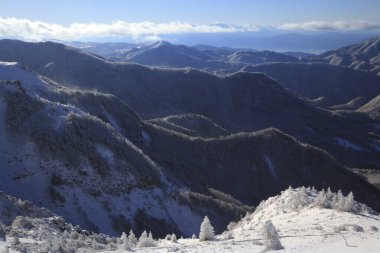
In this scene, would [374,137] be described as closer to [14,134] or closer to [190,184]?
[190,184]

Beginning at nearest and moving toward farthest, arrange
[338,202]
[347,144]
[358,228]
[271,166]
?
1. [358,228]
2. [338,202]
3. [271,166]
4. [347,144]

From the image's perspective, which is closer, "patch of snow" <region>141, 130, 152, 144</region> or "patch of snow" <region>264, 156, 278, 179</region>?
"patch of snow" <region>141, 130, 152, 144</region>

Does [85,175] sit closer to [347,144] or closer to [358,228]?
[358,228]

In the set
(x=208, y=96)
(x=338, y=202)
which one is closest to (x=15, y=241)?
(x=338, y=202)

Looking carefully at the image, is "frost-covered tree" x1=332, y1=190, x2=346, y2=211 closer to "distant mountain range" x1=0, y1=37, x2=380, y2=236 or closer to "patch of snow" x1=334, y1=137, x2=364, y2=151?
"distant mountain range" x1=0, y1=37, x2=380, y2=236

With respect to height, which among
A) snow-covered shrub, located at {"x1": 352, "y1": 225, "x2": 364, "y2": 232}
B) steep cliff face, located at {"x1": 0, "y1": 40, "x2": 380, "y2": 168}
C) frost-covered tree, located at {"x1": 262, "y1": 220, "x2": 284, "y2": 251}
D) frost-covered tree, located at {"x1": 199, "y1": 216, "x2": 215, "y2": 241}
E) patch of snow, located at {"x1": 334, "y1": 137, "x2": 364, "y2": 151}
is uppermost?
frost-covered tree, located at {"x1": 262, "y1": 220, "x2": 284, "y2": 251}

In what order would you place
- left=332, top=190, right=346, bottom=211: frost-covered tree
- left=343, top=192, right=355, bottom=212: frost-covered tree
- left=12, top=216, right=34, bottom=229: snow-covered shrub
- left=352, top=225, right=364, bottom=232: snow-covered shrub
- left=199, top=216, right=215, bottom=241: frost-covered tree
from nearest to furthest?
left=352, top=225, right=364, bottom=232: snow-covered shrub, left=199, top=216, right=215, bottom=241: frost-covered tree, left=12, top=216, right=34, bottom=229: snow-covered shrub, left=343, top=192, right=355, bottom=212: frost-covered tree, left=332, top=190, right=346, bottom=211: frost-covered tree

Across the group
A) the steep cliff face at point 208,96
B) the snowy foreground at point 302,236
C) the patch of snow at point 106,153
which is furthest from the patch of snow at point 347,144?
the snowy foreground at point 302,236

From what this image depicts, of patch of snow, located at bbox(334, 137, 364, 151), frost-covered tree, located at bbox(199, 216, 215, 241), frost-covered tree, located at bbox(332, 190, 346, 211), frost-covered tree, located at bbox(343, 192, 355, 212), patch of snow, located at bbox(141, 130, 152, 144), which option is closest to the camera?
frost-covered tree, located at bbox(199, 216, 215, 241)

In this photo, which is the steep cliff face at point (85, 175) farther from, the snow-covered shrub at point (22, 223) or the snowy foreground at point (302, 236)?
the snowy foreground at point (302, 236)

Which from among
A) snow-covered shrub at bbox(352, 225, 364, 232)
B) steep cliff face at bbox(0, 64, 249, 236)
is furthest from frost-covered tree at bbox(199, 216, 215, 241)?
steep cliff face at bbox(0, 64, 249, 236)
